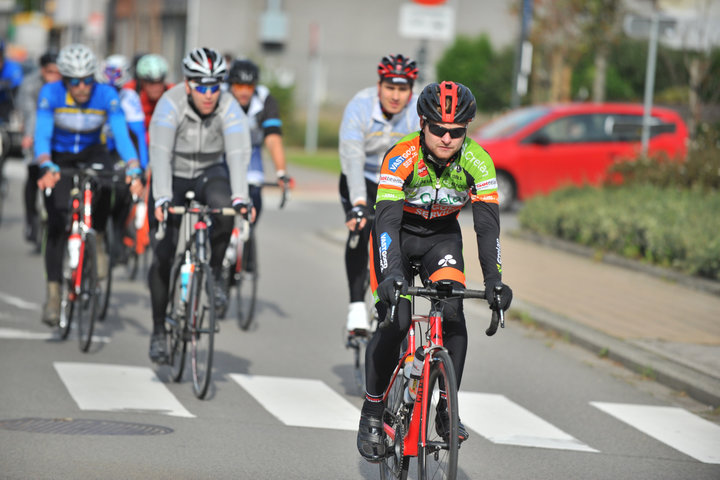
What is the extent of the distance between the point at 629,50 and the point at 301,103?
1418 centimetres

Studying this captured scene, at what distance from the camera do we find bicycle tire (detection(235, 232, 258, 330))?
10000 mm

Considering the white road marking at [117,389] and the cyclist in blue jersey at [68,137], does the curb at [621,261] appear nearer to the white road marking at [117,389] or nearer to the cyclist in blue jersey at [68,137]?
the cyclist in blue jersey at [68,137]

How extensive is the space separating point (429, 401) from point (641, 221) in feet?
30.2

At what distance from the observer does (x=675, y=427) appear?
7316mm

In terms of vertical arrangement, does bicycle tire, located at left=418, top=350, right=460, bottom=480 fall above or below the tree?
below

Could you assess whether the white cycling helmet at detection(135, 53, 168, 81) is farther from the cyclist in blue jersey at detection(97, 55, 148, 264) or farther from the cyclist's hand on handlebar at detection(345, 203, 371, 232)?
the cyclist's hand on handlebar at detection(345, 203, 371, 232)

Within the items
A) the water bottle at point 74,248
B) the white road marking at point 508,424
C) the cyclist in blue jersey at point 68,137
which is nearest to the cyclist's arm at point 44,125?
the cyclist in blue jersey at point 68,137

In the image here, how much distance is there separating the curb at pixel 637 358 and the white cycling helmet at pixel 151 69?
3914 mm

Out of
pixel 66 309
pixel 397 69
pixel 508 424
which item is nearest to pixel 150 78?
pixel 66 309

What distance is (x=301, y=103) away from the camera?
5338cm

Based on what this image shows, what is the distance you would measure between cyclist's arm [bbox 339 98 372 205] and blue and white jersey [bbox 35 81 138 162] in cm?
203

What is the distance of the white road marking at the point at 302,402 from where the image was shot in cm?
700

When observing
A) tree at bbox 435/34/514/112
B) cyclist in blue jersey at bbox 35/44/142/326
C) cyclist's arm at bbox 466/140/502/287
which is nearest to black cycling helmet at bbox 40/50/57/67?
cyclist in blue jersey at bbox 35/44/142/326

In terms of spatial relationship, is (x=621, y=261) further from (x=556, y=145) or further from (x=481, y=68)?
(x=481, y=68)
